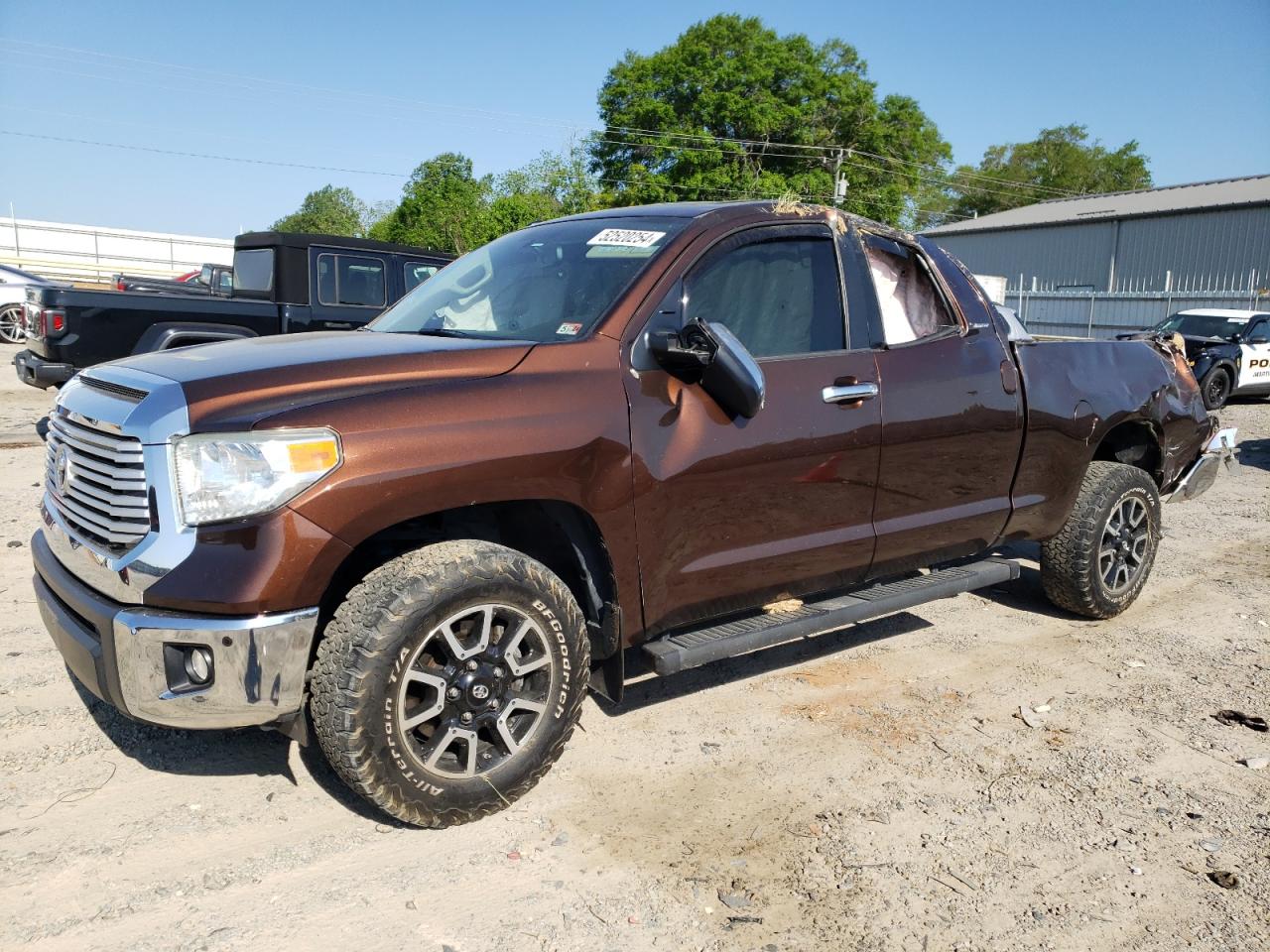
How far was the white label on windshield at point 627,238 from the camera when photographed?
373 centimetres

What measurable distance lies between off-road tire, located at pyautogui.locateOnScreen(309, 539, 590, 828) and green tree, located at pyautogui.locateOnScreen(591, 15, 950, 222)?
3985 centimetres

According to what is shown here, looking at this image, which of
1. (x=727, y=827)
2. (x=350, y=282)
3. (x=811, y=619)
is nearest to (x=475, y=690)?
(x=727, y=827)

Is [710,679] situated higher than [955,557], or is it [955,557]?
[955,557]

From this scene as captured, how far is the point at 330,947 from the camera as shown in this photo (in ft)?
8.27

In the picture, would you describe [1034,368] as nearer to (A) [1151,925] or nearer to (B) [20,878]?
(A) [1151,925]

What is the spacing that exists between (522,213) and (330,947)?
31.6 m

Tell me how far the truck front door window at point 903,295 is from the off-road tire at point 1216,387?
43.0 ft

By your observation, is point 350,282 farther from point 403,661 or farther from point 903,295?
point 403,661

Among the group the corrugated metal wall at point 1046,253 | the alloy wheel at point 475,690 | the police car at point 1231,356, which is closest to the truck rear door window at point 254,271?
the alloy wheel at point 475,690

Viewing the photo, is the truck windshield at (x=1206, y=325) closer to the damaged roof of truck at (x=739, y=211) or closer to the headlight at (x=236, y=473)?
the damaged roof of truck at (x=739, y=211)

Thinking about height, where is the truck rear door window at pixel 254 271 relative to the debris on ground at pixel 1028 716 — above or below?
above

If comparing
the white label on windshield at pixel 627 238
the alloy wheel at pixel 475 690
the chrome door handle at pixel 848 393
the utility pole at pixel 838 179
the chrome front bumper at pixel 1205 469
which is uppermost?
the utility pole at pixel 838 179

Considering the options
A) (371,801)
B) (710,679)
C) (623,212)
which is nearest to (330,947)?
(371,801)

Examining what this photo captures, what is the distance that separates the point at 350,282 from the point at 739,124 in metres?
38.0
